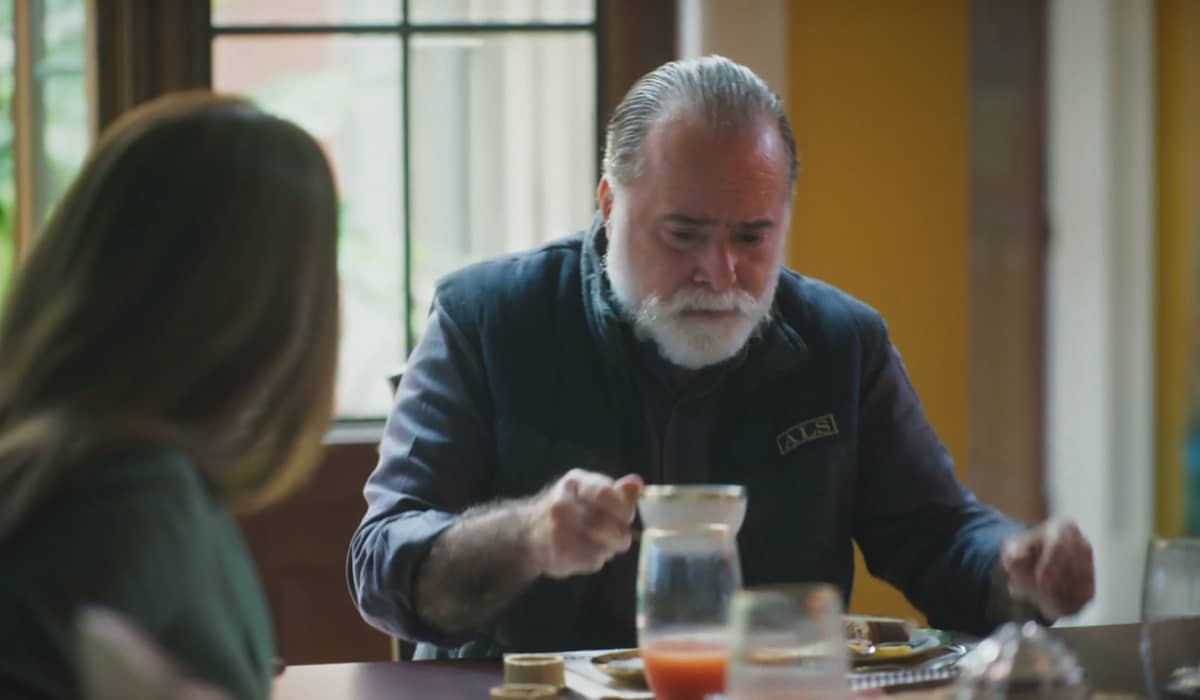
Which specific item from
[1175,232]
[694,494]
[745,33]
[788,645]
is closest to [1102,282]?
[1175,232]

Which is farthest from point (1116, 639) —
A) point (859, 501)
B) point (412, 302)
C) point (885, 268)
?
point (412, 302)

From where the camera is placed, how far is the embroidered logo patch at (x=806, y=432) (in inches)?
76.7

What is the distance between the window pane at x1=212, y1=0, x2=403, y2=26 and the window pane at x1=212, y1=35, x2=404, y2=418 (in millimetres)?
40

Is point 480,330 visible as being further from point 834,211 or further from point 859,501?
point 834,211

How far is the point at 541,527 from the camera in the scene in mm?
1434

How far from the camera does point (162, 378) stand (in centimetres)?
91

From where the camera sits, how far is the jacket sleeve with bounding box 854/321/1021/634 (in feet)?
6.06

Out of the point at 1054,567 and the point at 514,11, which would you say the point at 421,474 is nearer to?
the point at 1054,567

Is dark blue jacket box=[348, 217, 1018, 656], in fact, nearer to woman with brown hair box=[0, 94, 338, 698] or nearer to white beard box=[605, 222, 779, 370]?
white beard box=[605, 222, 779, 370]

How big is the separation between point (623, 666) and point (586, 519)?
16 cm

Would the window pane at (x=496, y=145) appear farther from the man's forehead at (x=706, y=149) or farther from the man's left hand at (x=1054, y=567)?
the man's left hand at (x=1054, y=567)

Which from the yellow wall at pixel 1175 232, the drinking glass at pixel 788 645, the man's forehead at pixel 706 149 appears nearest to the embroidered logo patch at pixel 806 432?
the man's forehead at pixel 706 149

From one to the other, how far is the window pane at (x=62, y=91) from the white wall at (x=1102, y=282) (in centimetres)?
216

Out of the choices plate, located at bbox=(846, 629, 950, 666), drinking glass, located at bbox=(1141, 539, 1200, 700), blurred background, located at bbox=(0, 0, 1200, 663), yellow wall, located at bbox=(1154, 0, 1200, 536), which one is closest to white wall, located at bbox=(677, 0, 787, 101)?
blurred background, located at bbox=(0, 0, 1200, 663)
